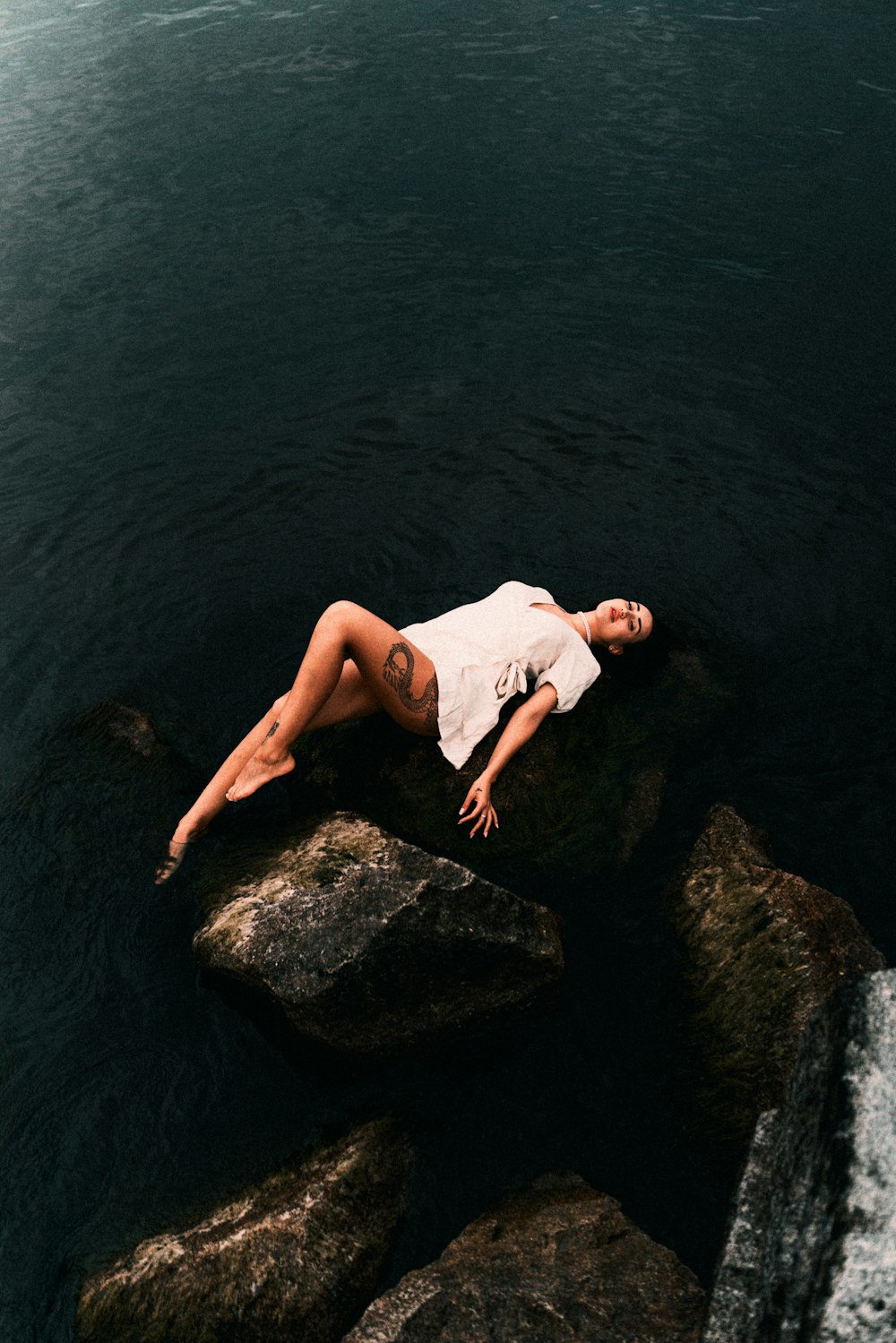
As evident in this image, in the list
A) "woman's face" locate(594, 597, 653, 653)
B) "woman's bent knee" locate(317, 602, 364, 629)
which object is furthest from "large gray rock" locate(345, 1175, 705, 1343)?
"woman's face" locate(594, 597, 653, 653)

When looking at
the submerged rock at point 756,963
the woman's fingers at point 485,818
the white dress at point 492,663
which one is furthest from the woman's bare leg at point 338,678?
the submerged rock at point 756,963

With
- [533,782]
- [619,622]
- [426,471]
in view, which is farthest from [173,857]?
[426,471]

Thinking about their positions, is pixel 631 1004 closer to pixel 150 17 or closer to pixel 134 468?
pixel 134 468

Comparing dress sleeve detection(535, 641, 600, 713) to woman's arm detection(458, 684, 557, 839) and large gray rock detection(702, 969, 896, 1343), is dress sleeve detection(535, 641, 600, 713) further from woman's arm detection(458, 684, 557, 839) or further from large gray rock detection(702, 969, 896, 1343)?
large gray rock detection(702, 969, 896, 1343)

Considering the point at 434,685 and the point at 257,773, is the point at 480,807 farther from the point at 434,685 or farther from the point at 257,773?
the point at 257,773

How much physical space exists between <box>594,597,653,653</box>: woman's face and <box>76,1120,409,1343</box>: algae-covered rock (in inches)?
194

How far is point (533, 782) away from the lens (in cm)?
875

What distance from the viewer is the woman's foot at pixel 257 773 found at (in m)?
8.38

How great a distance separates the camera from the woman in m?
8.10

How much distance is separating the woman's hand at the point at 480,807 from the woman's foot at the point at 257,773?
1.46 metres

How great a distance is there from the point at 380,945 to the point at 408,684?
2.22 m

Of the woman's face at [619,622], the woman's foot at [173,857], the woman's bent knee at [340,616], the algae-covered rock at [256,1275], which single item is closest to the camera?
the algae-covered rock at [256,1275]

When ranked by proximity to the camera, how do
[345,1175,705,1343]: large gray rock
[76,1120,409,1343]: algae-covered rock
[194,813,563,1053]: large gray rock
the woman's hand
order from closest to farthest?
[345,1175,705,1343]: large gray rock
[76,1120,409,1343]: algae-covered rock
[194,813,563,1053]: large gray rock
the woman's hand

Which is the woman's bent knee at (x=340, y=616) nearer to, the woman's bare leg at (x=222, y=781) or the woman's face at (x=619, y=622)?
the woman's bare leg at (x=222, y=781)
